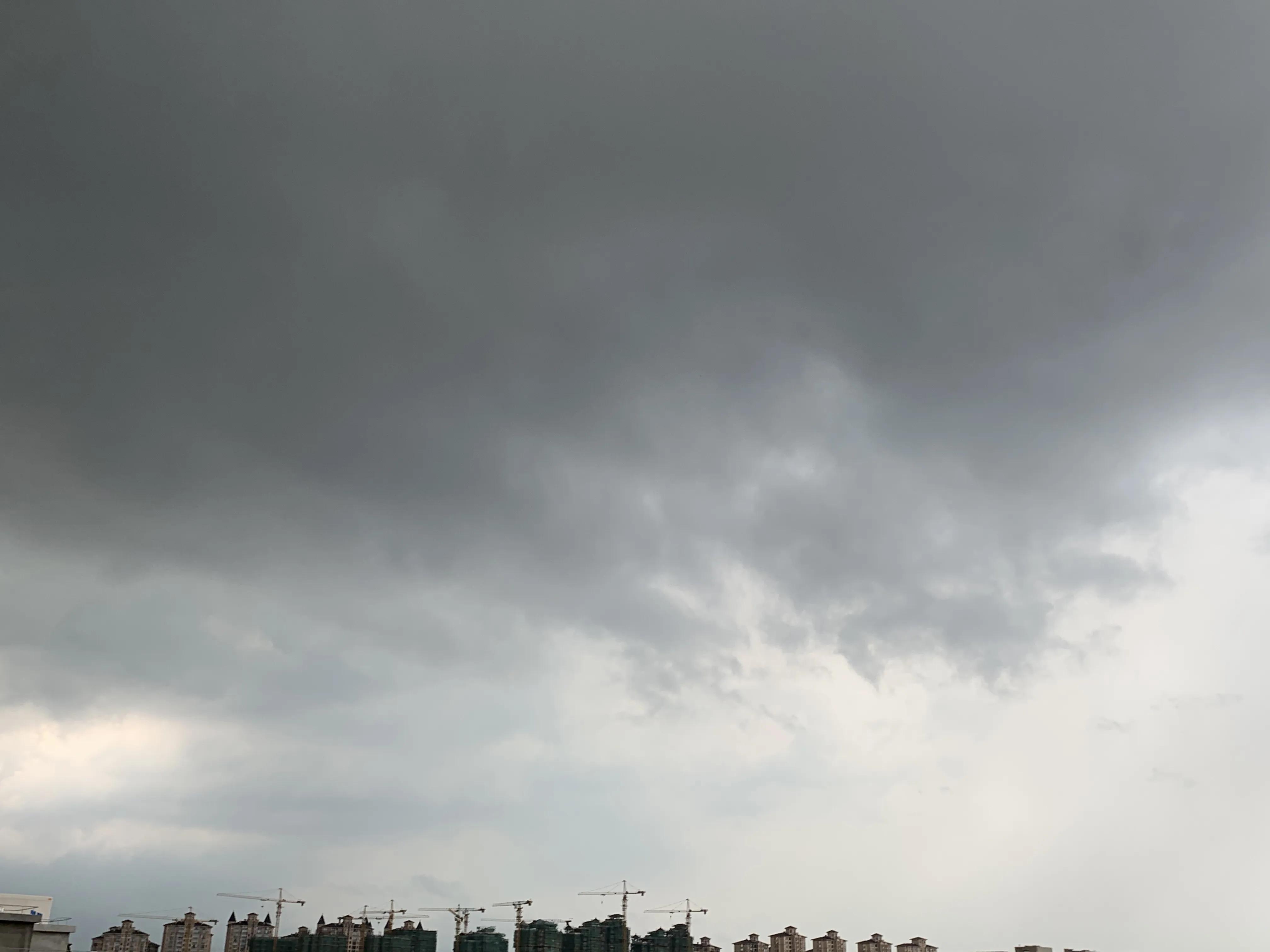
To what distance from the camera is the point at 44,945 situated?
330 ft
